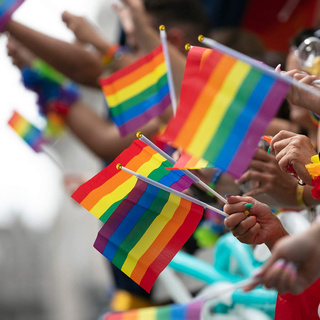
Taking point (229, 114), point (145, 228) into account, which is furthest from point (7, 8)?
point (229, 114)

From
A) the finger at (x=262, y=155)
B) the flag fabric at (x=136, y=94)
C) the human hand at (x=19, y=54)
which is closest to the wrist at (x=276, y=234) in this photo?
the finger at (x=262, y=155)

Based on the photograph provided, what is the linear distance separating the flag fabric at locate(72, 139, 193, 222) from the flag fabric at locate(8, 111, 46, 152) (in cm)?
77

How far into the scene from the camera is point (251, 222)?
95cm

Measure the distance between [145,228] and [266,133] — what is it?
0.47m

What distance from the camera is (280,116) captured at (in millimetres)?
1673

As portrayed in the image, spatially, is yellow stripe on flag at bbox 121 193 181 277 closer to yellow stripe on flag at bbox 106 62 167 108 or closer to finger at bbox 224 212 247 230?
finger at bbox 224 212 247 230

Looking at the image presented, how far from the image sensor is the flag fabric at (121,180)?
3.47 ft

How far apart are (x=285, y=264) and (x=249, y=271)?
2.37 ft

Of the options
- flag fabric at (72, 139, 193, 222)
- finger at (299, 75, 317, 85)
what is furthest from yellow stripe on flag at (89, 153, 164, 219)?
finger at (299, 75, 317, 85)

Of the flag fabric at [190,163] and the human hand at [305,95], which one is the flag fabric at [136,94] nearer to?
the flag fabric at [190,163]

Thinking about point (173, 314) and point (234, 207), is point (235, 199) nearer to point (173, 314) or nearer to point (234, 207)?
point (234, 207)

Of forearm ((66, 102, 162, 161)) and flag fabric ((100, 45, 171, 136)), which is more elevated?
flag fabric ((100, 45, 171, 136))

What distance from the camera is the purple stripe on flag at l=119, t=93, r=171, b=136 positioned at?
56.1 inches

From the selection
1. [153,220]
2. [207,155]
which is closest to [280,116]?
[153,220]
